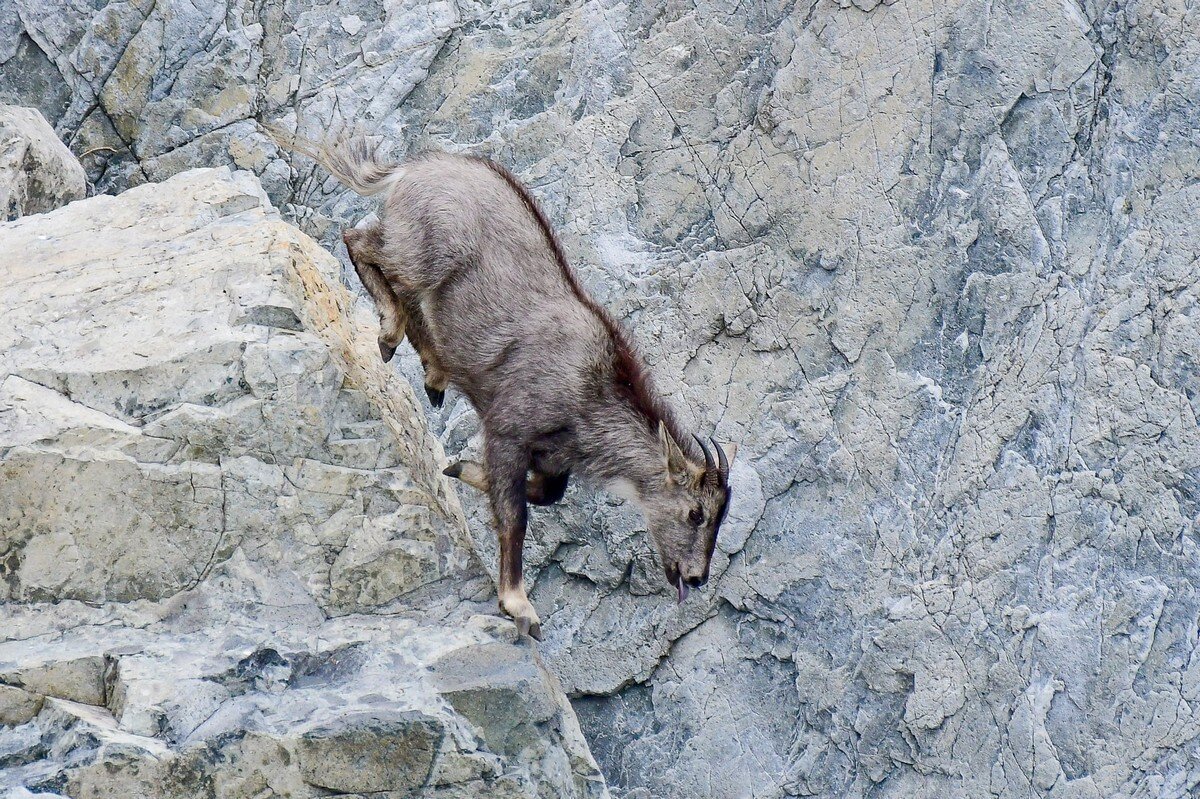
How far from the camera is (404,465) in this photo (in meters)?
5.41

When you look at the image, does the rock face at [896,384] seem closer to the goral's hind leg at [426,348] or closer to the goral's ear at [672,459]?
the goral's hind leg at [426,348]

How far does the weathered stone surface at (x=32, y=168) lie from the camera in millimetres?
7188

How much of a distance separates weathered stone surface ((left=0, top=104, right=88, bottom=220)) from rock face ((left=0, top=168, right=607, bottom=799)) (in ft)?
5.50

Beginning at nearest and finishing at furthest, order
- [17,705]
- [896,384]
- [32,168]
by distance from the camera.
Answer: [17,705] < [896,384] < [32,168]

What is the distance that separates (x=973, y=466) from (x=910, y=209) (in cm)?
143

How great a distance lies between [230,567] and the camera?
499 cm

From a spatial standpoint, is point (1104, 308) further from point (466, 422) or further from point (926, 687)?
point (466, 422)

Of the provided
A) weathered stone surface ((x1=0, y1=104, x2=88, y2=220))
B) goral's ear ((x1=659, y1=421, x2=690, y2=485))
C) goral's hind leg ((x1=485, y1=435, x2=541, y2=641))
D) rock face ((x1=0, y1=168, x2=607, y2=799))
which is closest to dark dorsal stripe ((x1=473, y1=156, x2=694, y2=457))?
goral's ear ((x1=659, y1=421, x2=690, y2=485))

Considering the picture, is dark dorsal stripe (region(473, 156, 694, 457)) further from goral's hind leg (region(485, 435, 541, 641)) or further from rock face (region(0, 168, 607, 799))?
rock face (region(0, 168, 607, 799))

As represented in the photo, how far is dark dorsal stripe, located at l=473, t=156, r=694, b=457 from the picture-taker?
5496mm

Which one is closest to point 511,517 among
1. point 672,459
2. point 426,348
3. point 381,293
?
point 672,459

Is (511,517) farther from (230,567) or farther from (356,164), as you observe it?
(356,164)

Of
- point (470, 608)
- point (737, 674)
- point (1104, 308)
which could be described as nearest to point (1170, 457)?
point (1104, 308)

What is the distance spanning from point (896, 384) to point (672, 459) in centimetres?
184
